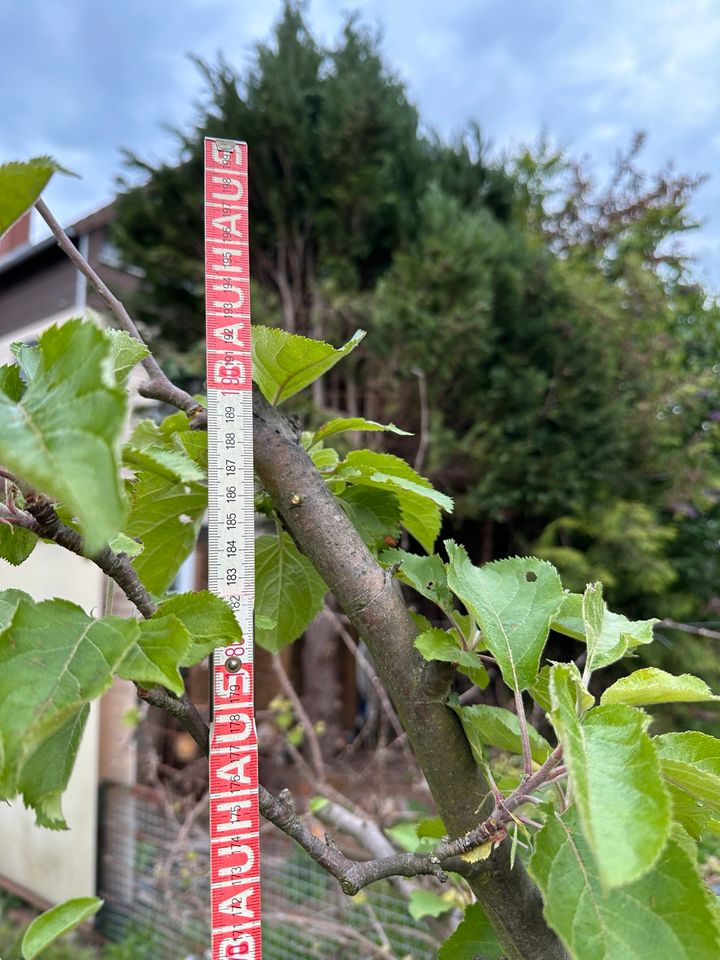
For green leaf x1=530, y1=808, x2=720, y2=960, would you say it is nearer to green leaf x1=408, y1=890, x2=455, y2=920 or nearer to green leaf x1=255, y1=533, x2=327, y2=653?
green leaf x1=255, y1=533, x2=327, y2=653

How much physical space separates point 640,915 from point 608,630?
0.18 metres

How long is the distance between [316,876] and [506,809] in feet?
8.79

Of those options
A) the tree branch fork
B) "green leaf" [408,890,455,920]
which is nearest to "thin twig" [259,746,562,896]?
the tree branch fork

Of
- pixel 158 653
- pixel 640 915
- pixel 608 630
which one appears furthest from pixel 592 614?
pixel 158 653

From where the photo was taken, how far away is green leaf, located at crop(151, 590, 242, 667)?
1.40 feet

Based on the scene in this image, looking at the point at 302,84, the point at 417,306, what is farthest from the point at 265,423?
the point at 302,84

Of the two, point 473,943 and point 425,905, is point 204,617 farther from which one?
point 425,905

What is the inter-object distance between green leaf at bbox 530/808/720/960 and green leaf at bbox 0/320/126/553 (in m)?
0.30

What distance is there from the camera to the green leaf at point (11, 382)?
1.38 feet

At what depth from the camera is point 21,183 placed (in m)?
0.33

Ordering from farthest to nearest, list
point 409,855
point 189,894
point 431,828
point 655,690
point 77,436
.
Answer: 1. point 189,894
2. point 431,828
3. point 409,855
4. point 655,690
5. point 77,436

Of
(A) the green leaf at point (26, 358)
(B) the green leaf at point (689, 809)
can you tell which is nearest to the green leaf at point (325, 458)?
(A) the green leaf at point (26, 358)

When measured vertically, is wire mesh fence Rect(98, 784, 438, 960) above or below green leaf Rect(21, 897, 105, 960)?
below

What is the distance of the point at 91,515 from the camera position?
27 centimetres
